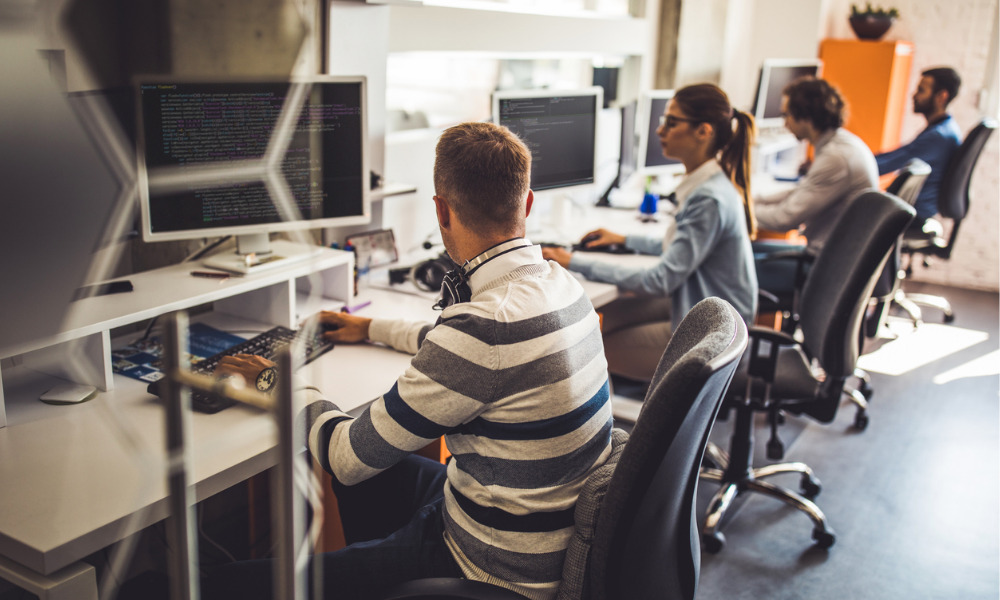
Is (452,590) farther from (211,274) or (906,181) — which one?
(906,181)

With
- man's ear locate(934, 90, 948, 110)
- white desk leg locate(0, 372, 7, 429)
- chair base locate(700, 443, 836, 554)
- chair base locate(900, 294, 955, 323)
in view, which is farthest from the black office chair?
white desk leg locate(0, 372, 7, 429)

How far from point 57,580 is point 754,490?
74.4 inches

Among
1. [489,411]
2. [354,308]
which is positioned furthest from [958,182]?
[489,411]

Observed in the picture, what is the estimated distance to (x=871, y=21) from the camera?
180 inches

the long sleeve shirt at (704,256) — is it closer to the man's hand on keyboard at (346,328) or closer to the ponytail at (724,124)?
the ponytail at (724,124)

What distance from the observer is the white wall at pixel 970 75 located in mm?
4637

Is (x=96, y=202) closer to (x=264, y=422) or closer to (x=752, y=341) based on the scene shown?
(x=264, y=422)

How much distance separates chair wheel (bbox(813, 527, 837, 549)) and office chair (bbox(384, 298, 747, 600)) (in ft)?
3.85

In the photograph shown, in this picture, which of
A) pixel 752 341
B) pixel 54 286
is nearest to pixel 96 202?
pixel 54 286

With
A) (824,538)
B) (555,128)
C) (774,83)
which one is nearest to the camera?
(824,538)

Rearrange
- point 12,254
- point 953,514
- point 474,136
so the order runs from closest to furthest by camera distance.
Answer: point 12,254, point 474,136, point 953,514

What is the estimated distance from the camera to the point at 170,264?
1731 mm

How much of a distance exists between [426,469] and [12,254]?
1.07 meters

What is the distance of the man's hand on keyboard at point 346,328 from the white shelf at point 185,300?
0.30 feet
